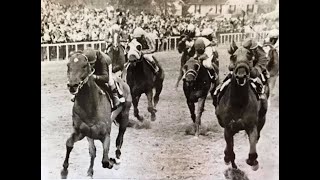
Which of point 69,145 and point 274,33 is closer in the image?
point 274,33

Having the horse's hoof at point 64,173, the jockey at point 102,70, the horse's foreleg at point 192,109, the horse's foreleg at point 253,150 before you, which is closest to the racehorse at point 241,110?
the horse's foreleg at point 253,150

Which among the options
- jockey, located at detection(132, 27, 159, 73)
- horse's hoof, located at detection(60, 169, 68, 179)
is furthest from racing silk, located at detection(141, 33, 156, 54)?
horse's hoof, located at detection(60, 169, 68, 179)

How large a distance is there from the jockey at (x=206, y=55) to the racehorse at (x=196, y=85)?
0.02 meters

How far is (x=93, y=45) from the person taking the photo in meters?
2.04

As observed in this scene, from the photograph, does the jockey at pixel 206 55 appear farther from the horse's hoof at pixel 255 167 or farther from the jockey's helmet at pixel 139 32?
the horse's hoof at pixel 255 167

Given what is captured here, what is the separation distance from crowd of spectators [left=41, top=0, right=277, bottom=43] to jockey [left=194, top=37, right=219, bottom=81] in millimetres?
54

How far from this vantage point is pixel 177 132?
202 centimetres

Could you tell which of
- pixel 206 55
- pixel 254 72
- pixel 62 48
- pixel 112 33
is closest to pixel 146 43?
pixel 112 33

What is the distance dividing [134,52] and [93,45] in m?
0.17

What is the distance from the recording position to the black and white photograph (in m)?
1.97

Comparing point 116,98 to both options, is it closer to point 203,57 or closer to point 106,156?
point 106,156

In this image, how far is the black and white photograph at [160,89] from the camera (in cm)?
197
